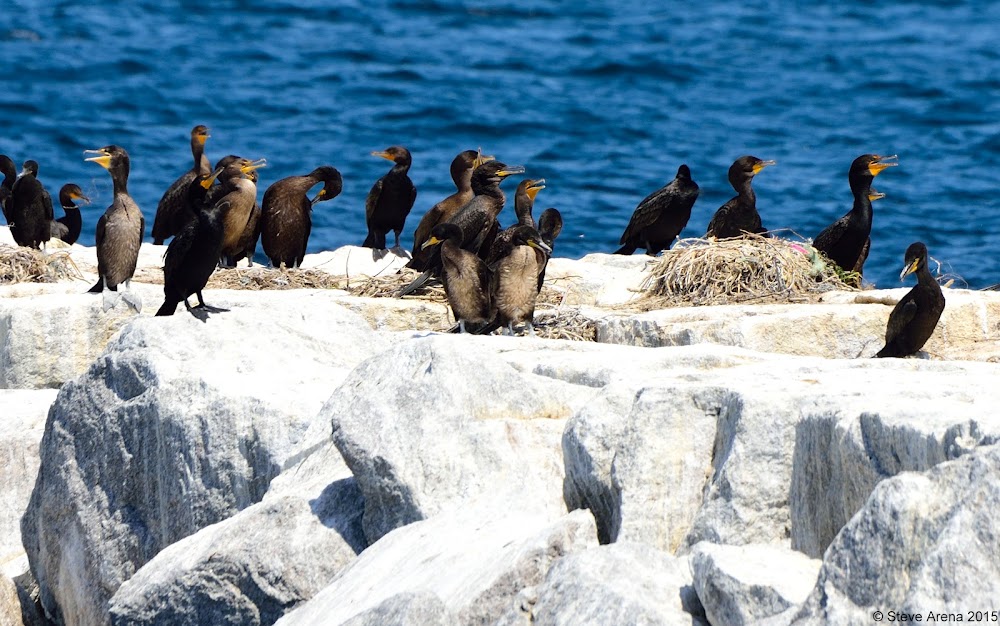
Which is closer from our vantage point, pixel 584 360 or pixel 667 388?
pixel 667 388

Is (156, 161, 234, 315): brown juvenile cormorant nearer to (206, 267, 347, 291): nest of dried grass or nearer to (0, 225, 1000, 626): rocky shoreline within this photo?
(0, 225, 1000, 626): rocky shoreline

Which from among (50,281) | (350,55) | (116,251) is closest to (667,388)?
(116,251)

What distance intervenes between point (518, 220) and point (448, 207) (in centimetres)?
147

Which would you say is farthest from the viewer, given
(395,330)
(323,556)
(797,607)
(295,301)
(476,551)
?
(395,330)

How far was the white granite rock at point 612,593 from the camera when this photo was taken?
4648mm

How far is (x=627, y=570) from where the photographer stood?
190 inches

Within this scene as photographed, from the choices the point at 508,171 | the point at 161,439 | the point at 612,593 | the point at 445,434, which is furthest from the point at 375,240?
the point at 612,593

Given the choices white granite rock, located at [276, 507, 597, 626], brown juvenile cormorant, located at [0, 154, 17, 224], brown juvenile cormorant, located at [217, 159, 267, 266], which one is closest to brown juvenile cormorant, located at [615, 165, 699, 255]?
brown juvenile cormorant, located at [217, 159, 267, 266]

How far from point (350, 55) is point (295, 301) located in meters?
28.0

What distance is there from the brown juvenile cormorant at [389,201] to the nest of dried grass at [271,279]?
1948 mm

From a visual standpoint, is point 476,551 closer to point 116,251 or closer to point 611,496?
point 611,496

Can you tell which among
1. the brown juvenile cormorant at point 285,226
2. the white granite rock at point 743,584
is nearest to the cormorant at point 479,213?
the brown juvenile cormorant at point 285,226

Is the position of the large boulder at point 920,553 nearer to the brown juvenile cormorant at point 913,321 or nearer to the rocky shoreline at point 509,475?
the rocky shoreline at point 509,475

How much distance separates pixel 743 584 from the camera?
4.59 meters
